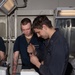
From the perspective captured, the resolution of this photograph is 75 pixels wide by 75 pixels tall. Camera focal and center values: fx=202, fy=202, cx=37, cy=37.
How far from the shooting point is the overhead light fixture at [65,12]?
10.5 feet

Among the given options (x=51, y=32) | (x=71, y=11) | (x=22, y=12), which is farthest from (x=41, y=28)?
(x=22, y=12)

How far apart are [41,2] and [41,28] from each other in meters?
2.00

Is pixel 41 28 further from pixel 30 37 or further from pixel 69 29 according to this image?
pixel 69 29

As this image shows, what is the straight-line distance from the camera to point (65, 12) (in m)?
3.24

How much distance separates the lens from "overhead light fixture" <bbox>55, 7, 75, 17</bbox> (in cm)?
321

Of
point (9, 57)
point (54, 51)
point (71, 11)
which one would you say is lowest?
point (9, 57)

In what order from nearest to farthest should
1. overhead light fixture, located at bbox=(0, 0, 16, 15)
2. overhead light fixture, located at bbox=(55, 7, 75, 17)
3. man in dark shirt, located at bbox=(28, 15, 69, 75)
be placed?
man in dark shirt, located at bbox=(28, 15, 69, 75)
overhead light fixture, located at bbox=(0, 0, 16, 15)
overhead light fixture, located at bbox=(55, 7, 75, 17)

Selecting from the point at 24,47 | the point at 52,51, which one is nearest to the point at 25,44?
the point at 24,47

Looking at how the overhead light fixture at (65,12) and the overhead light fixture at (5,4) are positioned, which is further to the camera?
the overhead light fixture at (65,12)

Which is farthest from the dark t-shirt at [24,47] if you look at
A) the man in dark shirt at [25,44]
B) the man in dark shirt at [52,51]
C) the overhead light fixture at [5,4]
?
the man in dark shirt at [52,51]

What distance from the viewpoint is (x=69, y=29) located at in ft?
11.4

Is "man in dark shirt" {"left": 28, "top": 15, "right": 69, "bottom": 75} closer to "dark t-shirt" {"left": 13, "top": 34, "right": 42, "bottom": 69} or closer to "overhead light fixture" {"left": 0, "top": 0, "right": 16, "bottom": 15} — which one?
"overhead light fixture" {"left": 0, "top": 0, "right": 16, "bottom": 15}

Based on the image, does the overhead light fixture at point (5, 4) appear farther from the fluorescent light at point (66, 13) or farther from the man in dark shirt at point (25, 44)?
the fluorescent light at point (66, 13)

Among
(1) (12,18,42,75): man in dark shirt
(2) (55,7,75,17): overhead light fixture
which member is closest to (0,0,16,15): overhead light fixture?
(1) (12,18,42,75): man in dark shirt
